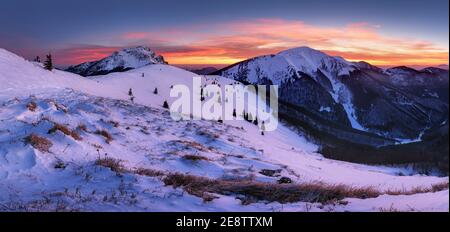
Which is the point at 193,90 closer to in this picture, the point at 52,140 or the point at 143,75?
the point at 143,75

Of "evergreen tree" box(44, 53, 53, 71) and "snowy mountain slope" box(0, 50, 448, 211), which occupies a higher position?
"evergreen tree" box(44, 53, 53, 71)

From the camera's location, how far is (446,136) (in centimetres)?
648

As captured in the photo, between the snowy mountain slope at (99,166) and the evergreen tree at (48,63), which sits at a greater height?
the evergreen tree at (48,63)

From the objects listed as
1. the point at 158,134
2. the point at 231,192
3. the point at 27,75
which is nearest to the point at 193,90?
the point at 27,75

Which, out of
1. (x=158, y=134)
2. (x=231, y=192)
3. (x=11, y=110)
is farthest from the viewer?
(x=158, y=134)

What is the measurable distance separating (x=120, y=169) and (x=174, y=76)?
105 meters

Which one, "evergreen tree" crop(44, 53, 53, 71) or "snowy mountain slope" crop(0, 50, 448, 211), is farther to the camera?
"evergreen tree" crop(44, 53, 53, 71)

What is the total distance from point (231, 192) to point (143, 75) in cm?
8919

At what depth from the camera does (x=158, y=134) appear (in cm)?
2717

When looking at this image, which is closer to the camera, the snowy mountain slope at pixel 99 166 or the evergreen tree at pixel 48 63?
the snowy mountain slope at pixel 99 166

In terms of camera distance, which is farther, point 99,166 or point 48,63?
point 48,63

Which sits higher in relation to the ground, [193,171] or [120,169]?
[120,169]
